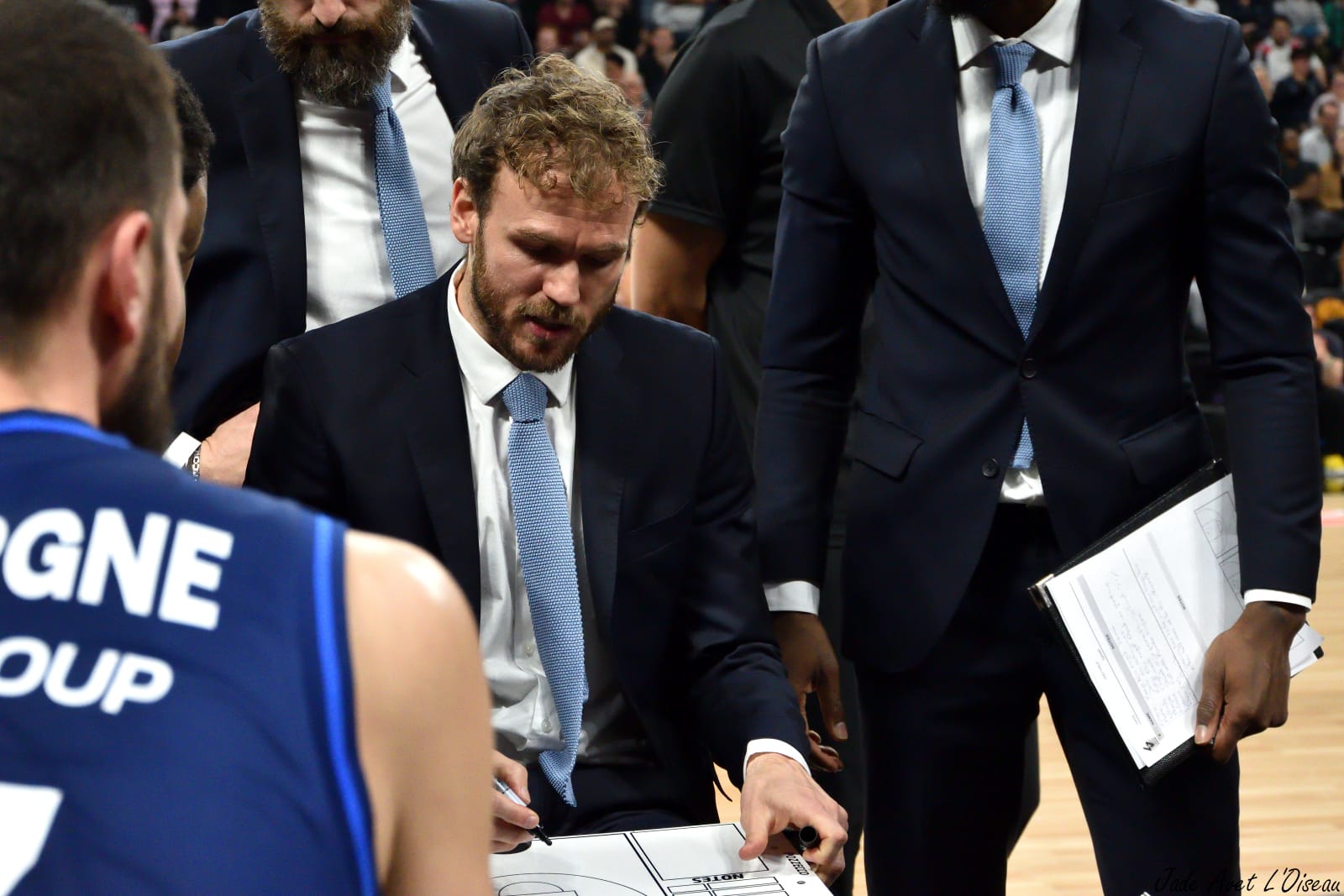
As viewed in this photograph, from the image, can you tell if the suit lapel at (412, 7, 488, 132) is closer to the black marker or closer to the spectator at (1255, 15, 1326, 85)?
the black marker

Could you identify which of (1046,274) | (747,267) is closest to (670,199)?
(747,267)

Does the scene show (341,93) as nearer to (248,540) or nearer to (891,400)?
(891,400)

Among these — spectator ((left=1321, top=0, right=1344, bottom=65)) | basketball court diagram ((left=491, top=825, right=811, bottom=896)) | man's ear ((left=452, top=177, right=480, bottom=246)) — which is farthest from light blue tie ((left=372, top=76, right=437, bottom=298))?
spectator ((left=1321, top=0, right=1344, bottom=65))

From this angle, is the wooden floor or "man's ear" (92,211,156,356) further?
the wooden floor

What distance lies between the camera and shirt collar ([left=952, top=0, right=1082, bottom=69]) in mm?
1853

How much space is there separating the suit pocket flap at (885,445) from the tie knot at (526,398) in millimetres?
388

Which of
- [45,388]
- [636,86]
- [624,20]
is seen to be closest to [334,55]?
[45,388]

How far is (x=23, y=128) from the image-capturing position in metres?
0.81

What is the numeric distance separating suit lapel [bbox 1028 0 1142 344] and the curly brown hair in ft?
1.65

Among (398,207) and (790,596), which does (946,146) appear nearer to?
(790,596)

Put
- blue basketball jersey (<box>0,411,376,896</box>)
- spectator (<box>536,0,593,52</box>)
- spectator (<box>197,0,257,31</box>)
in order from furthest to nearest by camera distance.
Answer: spectator (<box>536,0,593,52</box>)
spectator (<box>197,0,257,31</box>)
blue basketball jersey (<box>0,411,376,896</box>)

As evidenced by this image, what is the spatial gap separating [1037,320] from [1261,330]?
0.80 ft

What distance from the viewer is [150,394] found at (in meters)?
0.87

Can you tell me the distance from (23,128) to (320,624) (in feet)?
0.94
